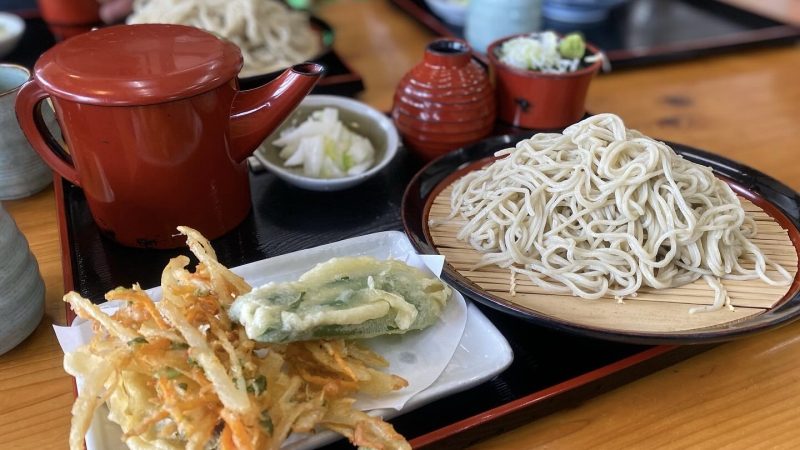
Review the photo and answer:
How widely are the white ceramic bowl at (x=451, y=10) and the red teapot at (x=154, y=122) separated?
4.61ft

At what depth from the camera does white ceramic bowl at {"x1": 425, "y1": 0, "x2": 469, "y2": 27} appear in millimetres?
2520

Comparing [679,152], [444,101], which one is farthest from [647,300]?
[444,101]

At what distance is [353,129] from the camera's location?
1686 millimetres

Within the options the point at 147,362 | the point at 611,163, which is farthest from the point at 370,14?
the point at 147,362

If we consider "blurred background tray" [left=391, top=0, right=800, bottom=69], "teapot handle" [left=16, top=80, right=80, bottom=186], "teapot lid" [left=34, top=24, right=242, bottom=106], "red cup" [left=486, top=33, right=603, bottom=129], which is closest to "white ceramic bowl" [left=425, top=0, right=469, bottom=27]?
"blurred background tray" [left=391, top=0, right=800, bottom=69]

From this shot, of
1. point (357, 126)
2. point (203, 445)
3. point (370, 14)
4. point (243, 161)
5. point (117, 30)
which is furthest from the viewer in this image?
point (370, 14)

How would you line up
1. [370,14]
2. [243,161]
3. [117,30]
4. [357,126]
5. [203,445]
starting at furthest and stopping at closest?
[370,14]
[357,126]
[243,161]
[117,30]
[203,445]

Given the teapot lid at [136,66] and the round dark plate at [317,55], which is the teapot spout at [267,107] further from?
the round dark plate at [317,55]

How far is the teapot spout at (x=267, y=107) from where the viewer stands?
1293 mm

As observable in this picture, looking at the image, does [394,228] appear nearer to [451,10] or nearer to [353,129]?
[353,129]

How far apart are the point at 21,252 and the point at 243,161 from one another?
0.46 metres

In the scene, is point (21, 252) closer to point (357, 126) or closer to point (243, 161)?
point (243, 161)

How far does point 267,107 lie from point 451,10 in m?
1.46

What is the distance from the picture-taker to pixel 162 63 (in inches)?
44.0
